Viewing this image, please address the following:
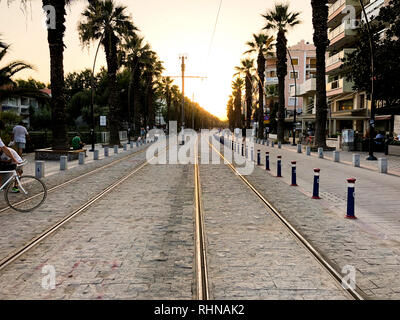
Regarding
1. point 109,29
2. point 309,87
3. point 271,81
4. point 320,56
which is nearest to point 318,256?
point 320,56

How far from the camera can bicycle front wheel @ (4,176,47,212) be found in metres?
8.45

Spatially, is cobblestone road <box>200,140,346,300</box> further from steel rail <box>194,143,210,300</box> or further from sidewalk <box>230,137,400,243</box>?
sidewalk <box>230,137,400,243</box>

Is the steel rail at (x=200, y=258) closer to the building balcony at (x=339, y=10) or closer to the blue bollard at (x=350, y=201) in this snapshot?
the blue bollard at (x=350, y=201)

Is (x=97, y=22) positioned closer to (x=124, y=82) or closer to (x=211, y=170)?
(x=211, y=170)

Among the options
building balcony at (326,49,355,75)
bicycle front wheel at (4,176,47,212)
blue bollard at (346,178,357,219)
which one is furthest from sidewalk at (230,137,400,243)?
building balcony at (326,49,355,75)

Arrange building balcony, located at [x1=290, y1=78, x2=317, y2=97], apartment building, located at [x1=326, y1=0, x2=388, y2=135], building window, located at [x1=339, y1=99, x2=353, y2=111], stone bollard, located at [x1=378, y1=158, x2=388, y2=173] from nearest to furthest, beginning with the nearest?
stone bollard, located at [x1=378, y1=158, x2=388, y2=173], apartment building, located at [x1=326, y1=0, x2=388, y2=135], building window, located at [x1=339, y1=99, x2=353, y2=111], building balcony, located at [x1=290, y1=78, x2=317, y2=97]

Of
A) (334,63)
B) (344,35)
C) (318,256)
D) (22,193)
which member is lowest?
(318,256)

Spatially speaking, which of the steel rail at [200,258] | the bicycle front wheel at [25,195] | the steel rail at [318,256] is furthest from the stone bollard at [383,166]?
the bicycle front wheel at [25,195]

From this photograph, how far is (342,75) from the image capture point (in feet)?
143

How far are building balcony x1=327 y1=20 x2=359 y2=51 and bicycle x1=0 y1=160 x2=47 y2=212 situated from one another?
34.6 metres

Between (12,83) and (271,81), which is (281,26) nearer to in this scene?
(12,83)

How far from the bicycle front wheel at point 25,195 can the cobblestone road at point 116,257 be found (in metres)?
1.25

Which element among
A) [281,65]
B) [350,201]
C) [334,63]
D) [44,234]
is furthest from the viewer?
[334,63]

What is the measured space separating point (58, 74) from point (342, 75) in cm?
3245
